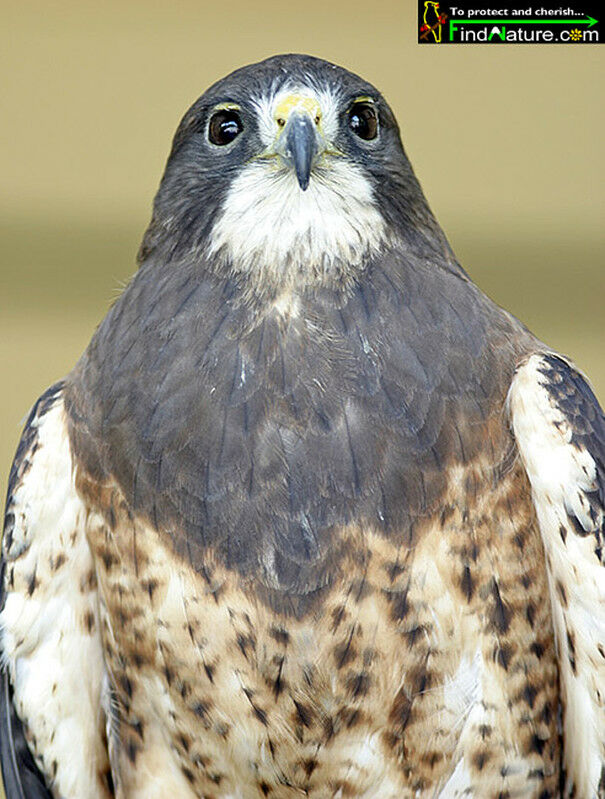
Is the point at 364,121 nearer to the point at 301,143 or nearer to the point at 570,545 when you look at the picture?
the point at 301,143

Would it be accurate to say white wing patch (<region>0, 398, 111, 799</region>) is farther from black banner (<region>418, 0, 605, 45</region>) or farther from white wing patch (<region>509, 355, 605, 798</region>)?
black banner (<region>418, 0, 605, 45</region>)

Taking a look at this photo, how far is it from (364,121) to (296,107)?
0.62 ft

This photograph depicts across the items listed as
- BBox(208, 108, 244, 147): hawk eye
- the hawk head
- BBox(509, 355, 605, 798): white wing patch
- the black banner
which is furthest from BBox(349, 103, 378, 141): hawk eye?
the black banner

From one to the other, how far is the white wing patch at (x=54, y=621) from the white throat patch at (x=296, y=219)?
0.51 meters

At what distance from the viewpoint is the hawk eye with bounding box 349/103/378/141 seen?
2.22 meters

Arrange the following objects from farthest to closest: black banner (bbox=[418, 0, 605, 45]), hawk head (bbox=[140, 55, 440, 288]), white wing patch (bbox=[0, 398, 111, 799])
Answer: black banner (bbox=[418, 0, 605, 45]), white wing patch (bbox=[0, 398, 111, 799]), hawk head (bbox=[140, 55, 440, 288])

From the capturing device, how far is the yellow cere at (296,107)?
2.10 meters

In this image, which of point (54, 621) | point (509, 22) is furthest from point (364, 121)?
point (509, 22)

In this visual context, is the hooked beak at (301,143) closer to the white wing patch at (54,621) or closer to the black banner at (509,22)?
the white wing patch at (54,621)

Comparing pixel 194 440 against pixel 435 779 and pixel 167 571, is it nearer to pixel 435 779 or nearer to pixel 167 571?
pixel 167 571

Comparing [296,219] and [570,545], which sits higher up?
[296,219]

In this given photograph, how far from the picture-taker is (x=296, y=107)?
2098 millimetres

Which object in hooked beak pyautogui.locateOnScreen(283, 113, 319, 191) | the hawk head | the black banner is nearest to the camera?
hooked beak pyautogui.locateOnScreen(283, 113, 319, 191)

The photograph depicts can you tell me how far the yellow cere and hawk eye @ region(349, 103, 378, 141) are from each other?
105mm
